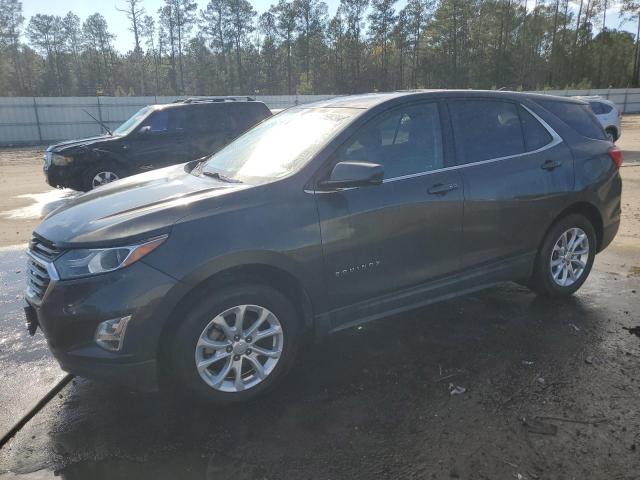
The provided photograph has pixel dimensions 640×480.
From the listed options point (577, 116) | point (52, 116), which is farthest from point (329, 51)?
point (577, 116)

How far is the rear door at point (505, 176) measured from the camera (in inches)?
153

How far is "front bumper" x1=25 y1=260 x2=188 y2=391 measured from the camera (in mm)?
2725

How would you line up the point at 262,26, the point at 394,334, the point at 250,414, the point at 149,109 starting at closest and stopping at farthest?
the point at 250,414
the point at 394,334
the point at 149,109
the point at 262,26

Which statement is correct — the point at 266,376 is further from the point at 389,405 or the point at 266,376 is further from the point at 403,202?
the point at 403,202

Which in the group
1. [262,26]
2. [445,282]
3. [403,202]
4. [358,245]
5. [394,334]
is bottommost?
[394,334]

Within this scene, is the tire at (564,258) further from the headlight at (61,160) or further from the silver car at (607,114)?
the silver car at (607,114)

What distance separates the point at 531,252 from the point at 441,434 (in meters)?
2.10

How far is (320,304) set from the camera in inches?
130

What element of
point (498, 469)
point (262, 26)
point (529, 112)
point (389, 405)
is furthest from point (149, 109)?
point (262, 26)

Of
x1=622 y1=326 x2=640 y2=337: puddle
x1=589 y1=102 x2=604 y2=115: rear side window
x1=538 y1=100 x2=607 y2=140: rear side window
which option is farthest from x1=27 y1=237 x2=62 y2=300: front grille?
x1=589 y1=102 x2=604 y2=115: rear side window

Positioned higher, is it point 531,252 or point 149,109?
point 149,109

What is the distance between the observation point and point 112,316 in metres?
2.73

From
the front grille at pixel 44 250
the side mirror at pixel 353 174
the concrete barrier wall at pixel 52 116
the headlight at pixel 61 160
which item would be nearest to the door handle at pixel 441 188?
the side mirror at pixel 353 174

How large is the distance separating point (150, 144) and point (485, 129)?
7.76m
